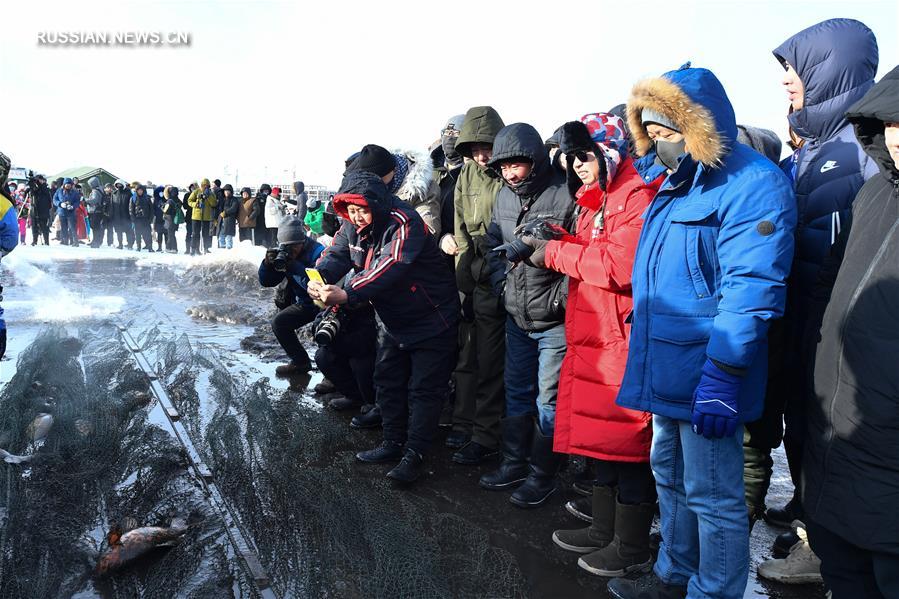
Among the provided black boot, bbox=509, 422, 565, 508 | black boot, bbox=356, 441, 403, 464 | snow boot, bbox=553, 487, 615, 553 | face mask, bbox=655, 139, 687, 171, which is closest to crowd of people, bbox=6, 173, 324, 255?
black boot, bbox=356, 441, 403, 464

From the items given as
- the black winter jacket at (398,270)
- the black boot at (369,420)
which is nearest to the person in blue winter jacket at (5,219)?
the black winter jacket at (398,270)

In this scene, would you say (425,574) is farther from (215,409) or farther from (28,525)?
(215,409)

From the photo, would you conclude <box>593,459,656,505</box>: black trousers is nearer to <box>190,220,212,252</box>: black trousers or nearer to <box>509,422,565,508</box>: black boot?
<box>509,422,565,508</box>: black boot

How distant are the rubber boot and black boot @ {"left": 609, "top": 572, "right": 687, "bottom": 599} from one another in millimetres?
101

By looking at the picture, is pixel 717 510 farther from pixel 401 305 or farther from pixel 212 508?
pixel 212 508

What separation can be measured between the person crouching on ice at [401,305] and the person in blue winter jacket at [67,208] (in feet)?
60.3

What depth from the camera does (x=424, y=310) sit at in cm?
394

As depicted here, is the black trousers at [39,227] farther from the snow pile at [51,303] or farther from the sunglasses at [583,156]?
the sunglasses at [583,156]

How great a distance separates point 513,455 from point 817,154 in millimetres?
2244

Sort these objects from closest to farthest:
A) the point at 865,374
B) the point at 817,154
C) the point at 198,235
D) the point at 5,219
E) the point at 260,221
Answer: the point at 865,374, the point at 817,154, the point at 5,219, the point at 260,221, the point at 198,235

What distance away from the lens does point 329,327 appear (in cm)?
399

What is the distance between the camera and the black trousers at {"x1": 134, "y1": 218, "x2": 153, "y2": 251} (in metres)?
19.0

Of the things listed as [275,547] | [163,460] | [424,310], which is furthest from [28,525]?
[424,310]

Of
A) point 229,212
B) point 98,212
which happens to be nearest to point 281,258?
point 229,212
